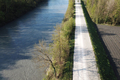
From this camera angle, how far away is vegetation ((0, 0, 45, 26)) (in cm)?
2407

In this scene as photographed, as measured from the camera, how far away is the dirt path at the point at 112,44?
11039 mm

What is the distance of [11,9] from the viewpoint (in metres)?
26.5

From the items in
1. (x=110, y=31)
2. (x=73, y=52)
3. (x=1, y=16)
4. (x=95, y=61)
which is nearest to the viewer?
(x=95, y=61)

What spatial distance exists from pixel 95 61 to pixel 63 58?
3435 millimetres

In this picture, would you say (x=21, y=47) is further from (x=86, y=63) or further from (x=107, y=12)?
(x=107, y=12)

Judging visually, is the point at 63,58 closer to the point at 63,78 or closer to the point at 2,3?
the point at 63,78

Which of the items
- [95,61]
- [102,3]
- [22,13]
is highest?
[102,3]

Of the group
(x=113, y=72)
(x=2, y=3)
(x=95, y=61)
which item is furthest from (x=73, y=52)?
(x=2, y=3)

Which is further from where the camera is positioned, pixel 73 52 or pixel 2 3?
pixel 2 3

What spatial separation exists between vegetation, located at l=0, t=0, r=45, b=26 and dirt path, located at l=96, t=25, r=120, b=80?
2203 centimetres

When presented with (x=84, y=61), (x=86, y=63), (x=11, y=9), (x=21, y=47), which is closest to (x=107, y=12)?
(x=84, y=61)

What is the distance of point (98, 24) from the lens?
22516 millimetres

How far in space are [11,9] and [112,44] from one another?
25.4 meters

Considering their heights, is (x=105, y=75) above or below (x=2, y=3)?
below
